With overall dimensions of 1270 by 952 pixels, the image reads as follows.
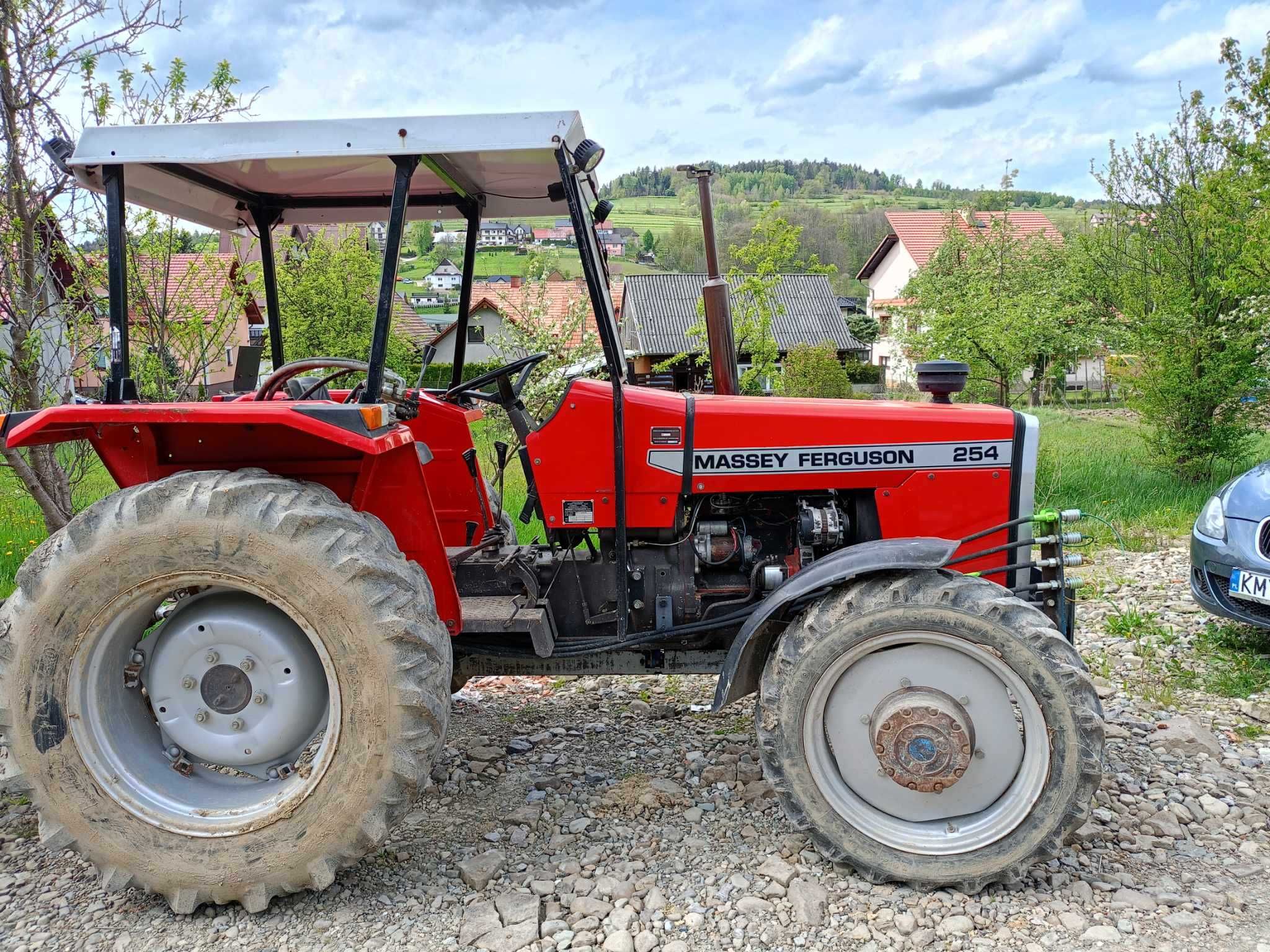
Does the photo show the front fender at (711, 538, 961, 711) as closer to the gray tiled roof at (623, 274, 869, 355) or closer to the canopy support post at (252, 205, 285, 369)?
the canopy support post at (252, 205, 285, 369)

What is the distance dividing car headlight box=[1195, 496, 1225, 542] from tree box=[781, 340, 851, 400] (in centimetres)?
961

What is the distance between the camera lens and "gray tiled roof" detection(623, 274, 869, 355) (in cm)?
3700

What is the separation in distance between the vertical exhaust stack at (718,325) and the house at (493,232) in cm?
94

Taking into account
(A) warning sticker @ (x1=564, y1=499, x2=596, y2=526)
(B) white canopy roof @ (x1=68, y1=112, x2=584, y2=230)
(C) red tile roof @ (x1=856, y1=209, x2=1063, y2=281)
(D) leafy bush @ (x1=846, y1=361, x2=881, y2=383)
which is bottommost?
(D) leafy bush @ (x1=846, y1=361, x2=881, y2=383)

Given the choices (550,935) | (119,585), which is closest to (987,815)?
(550,935)

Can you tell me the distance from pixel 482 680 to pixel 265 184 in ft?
8.83

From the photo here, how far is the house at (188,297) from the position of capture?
21.2 ft

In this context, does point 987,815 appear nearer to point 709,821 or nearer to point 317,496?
point 709,821

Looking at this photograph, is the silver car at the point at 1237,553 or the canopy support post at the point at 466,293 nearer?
the canopy support post at the point at 466,293

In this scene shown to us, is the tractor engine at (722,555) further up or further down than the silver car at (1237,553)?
further up

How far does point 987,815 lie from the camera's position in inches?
114

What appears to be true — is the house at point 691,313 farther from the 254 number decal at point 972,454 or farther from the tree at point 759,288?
the 254 number decal at point 972,454

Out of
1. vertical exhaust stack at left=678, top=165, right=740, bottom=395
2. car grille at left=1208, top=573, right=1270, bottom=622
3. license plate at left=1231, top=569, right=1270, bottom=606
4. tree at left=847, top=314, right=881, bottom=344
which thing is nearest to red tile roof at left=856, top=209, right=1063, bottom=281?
tree at left=847, top=314, right=881, bottom=344

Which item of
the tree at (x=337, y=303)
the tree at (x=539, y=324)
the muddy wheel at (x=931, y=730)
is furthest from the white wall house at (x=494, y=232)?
the tree at (x=337, y=303)
